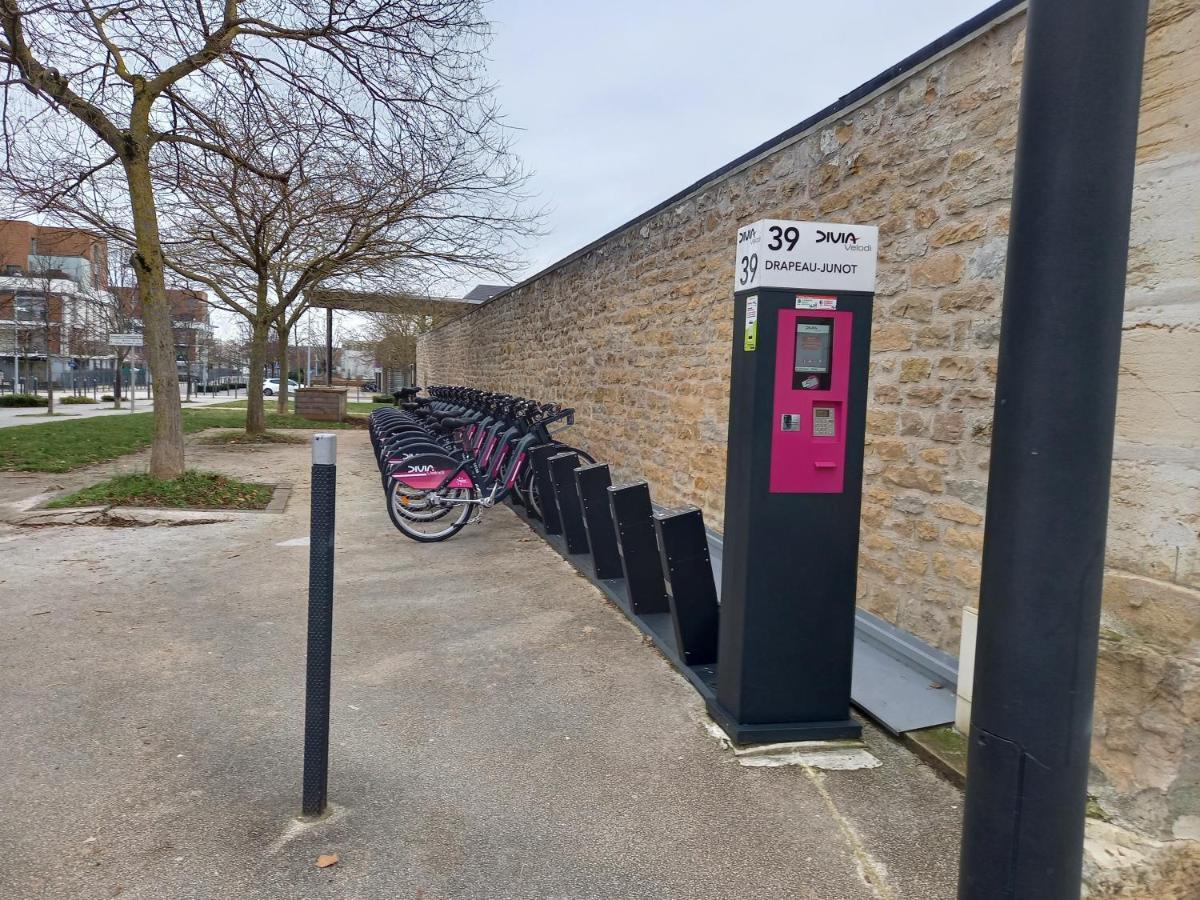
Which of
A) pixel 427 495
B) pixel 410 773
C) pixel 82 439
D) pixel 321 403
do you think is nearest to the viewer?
pixel 410 773

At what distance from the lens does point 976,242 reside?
12.3ft

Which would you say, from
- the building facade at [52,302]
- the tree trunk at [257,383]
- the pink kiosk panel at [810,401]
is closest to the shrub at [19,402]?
the building facade at [52,302]

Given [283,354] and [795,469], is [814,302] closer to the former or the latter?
[795,469]

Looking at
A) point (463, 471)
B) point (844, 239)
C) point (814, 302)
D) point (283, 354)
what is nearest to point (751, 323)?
point (814, 302)

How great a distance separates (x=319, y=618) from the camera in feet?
8.67

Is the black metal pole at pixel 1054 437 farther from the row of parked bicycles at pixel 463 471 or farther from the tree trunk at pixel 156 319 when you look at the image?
the tree trunk at pixel 156 319

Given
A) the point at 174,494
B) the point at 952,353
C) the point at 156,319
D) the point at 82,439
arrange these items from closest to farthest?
the point at 952,353 < the point at 174,494 < the point at 156,319 < the point at 82,439

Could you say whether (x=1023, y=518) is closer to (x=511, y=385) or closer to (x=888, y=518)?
(x=888, y=518)

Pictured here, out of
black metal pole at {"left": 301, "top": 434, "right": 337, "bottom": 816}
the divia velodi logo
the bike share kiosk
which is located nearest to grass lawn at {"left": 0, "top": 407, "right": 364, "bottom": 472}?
black metal pole at {"left": 301, "top": 434, "right": 337, "bottom": 816}

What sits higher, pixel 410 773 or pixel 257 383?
pixel 257 383

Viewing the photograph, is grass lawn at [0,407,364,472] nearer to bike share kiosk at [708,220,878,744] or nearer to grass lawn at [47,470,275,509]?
grass lawn at [47,470,275,509]

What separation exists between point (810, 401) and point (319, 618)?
1.87 m

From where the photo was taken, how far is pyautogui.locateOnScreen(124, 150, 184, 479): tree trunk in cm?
891

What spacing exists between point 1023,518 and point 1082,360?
323mm
